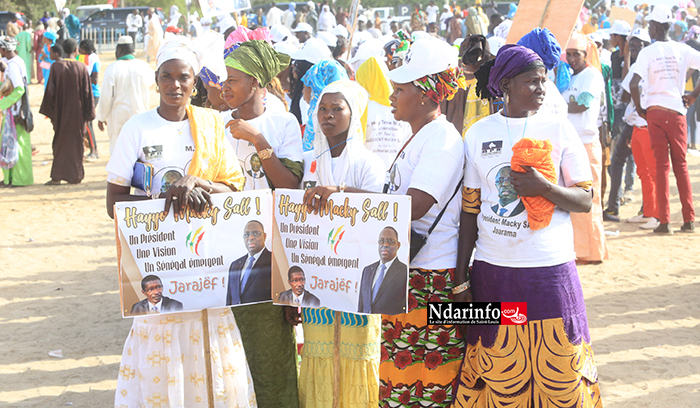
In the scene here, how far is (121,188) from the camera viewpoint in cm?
324

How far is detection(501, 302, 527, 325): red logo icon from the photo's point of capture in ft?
10.0

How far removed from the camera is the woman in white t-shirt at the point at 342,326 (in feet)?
11.3

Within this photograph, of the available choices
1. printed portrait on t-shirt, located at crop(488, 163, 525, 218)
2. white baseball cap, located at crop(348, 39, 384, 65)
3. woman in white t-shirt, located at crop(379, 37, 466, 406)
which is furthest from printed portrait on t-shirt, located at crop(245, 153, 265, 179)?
white baseball cap, located at crop(348, 39, 384, 65)

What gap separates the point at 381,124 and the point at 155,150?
2.91 m

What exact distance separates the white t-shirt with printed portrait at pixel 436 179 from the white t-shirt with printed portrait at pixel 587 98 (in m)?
3.98

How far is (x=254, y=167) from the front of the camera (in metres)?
3.85

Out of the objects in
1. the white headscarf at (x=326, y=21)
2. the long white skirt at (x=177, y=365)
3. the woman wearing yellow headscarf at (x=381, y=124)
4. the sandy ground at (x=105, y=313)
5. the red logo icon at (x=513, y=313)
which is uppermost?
the white headscarf at (x=326, y=21)

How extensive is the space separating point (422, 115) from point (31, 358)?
3.83 metres

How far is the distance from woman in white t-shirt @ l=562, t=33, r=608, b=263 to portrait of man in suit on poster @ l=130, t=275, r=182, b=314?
16.0 ft

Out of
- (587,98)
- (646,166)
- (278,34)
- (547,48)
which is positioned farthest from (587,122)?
(278,34)

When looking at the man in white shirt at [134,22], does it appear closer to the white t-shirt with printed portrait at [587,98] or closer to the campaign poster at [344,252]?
the white t-shirt with printed portrait at [587,98]

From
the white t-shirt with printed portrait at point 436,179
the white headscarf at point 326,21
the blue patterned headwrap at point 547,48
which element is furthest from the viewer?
the white headscarf at point 326,21

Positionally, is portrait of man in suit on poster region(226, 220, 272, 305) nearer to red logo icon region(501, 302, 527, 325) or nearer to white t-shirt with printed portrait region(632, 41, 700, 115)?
red logo icon region(501, 302, 527, 325)

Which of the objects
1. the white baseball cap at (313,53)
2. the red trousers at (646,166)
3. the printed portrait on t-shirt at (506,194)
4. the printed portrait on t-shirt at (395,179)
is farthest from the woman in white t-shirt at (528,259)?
the red trousers at (646,166)
